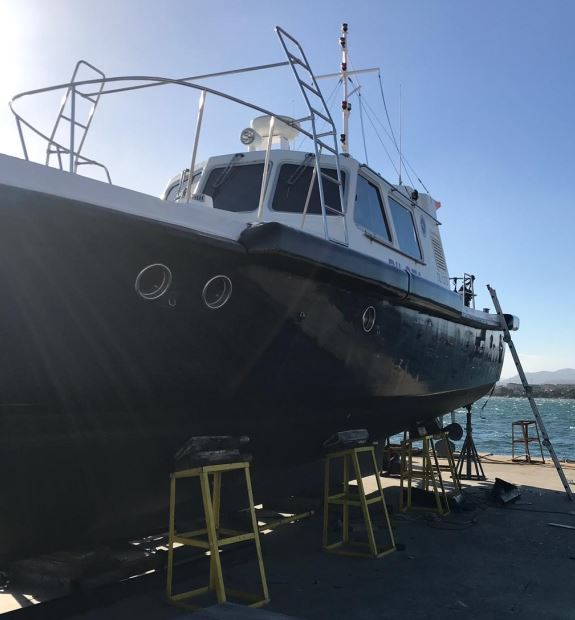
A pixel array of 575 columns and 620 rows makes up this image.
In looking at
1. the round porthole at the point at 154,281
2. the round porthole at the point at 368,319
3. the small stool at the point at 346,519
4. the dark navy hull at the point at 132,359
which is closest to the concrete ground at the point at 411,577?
the small stool at the point at 346,519

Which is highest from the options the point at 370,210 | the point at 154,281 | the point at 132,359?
the point at 370,210

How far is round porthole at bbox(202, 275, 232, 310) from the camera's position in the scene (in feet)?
10.8

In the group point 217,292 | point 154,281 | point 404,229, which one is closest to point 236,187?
point 404,229

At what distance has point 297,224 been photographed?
15.6ft

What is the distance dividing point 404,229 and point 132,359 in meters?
3.83

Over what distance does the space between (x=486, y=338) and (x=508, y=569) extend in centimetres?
393

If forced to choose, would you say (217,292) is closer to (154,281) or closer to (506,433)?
(154,281)

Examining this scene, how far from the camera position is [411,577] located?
428 cm

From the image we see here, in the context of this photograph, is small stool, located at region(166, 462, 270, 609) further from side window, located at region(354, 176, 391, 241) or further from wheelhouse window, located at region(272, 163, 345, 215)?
side window, located at region(354, 176, 391, 241)

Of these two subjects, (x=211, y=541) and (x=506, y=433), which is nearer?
(x=211, y=541)

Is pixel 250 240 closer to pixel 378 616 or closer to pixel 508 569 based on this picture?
pixel 378 616

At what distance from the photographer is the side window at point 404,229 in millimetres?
5914

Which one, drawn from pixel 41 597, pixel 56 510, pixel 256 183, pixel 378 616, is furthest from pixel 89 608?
pixel 256 183

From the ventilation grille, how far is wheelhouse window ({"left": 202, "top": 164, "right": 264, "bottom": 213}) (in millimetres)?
2861
